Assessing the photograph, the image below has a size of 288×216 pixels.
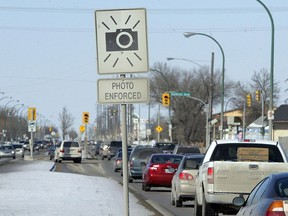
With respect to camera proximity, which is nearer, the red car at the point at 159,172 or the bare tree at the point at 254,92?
the red car at the point at 159,172

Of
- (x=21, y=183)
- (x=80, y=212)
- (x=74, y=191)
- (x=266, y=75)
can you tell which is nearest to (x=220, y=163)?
(x=80, y=212)

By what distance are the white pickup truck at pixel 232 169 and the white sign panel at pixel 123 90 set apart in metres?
6.13

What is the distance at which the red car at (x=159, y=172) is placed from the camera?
3086 cm

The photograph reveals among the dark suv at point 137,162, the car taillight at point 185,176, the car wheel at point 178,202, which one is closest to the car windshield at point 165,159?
the dark suv at point 137,162

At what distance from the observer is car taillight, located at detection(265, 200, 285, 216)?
9320 mm

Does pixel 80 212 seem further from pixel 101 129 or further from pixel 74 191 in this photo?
pixel 101 129

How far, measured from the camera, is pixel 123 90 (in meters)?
10.8

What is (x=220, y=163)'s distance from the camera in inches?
652

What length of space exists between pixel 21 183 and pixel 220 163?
1602 centimetres

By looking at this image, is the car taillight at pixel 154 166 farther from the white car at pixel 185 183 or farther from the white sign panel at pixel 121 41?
the white sign panel at pixel 121 41

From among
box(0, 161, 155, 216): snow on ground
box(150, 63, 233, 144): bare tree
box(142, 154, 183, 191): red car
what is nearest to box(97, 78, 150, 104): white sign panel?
box(0, 161, 155, 216): snow on ground

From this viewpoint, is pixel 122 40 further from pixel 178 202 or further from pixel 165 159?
pixel 165 159

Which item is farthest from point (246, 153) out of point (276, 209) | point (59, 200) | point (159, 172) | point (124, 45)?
point (159, 172)

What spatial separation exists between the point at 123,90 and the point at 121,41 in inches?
26.9
